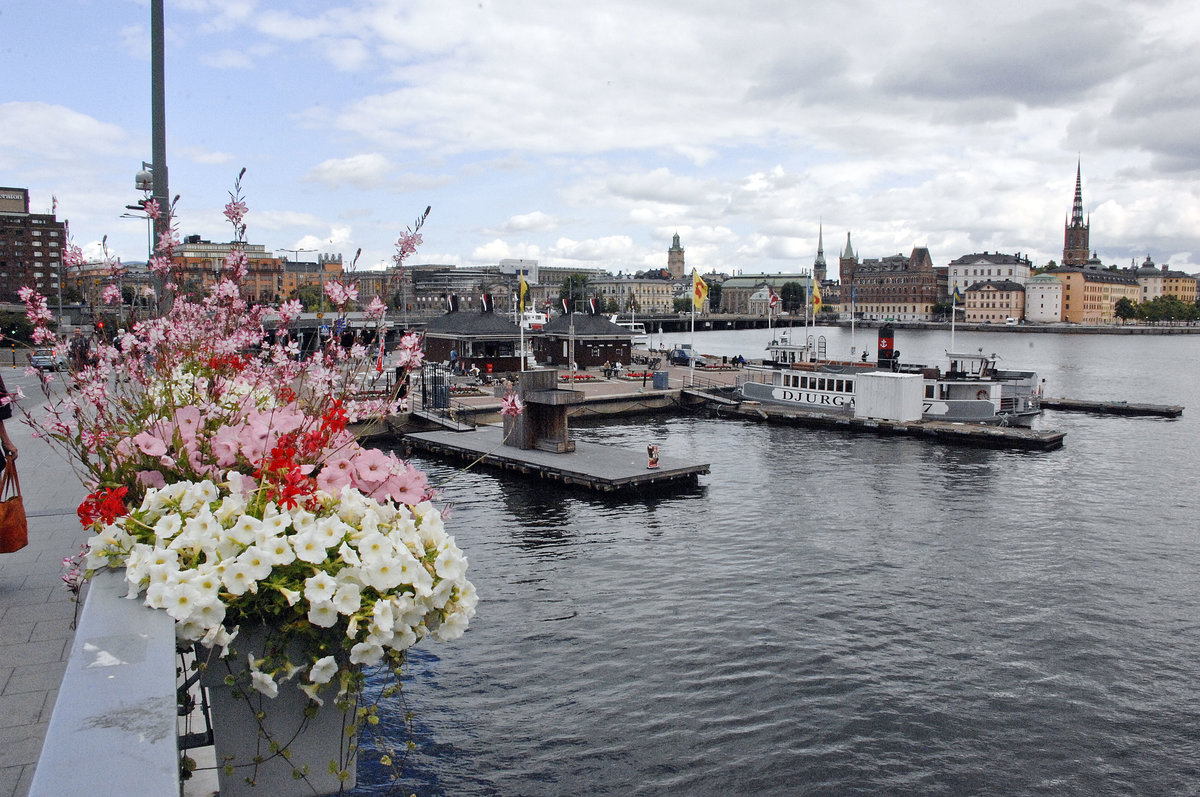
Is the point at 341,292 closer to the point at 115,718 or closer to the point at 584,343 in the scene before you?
the point at 115,718

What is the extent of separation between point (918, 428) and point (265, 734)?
134 feet

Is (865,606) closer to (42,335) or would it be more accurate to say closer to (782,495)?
(782,495)

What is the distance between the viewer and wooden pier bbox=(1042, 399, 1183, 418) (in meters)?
49.2

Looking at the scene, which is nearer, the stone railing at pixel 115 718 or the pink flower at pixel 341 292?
the stone railing at pixel 115 718

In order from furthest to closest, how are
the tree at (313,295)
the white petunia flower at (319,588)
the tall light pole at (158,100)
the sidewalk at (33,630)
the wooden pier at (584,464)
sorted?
1. the wooden pier at (584,464)
2. the tall light pole at (158,100)
3. the tree at (313,295)
4. the sidewalk at (33,630)
5. the white petunia flower at (319,588)

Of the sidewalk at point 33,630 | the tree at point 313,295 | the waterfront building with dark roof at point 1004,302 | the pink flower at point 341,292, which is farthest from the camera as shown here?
the waterfront building with dark roof at point 1004,302

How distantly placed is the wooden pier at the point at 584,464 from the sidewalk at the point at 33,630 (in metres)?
14.8

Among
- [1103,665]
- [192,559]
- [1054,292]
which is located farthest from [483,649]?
[1054,292]

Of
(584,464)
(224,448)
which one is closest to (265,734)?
(224,448)

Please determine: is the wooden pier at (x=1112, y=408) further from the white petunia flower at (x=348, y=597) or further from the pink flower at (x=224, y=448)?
the white petunia flower at (x=348, y=597)

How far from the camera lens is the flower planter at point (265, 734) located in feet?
12.0

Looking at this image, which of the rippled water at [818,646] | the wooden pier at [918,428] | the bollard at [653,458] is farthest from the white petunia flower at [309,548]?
the wooden pier at [918,428]

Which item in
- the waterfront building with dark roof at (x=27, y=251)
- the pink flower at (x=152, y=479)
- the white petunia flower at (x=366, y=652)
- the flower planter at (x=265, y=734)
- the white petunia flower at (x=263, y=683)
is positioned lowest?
the flower planter at (x=265, y=734)

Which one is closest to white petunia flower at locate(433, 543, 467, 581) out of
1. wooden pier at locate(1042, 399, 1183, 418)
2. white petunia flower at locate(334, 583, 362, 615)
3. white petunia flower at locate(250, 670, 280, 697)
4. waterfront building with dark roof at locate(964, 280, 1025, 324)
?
white petunia flower at locate(334, 583, 362, 615)
